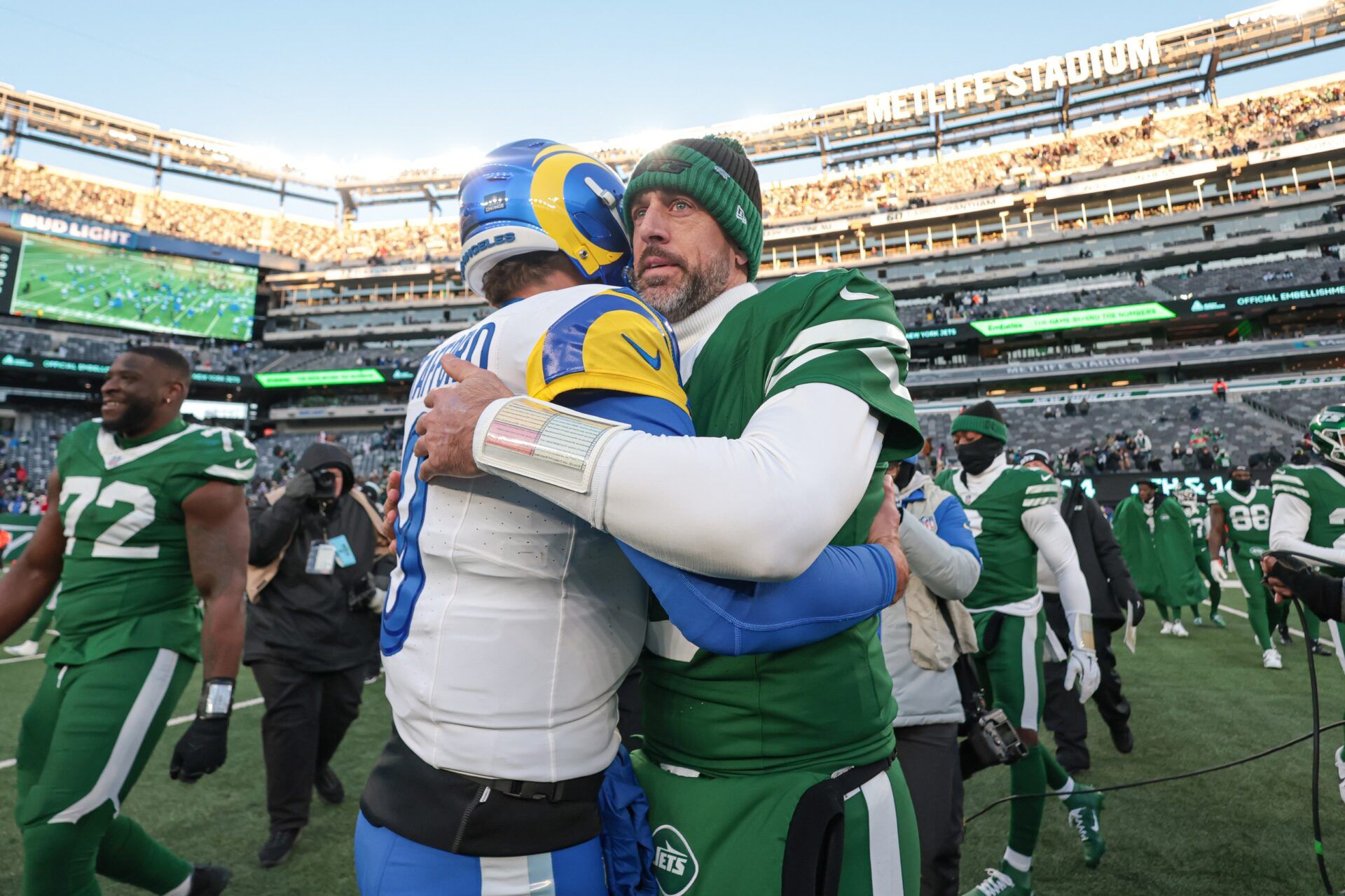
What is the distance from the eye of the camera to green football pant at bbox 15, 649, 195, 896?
97.6 inches

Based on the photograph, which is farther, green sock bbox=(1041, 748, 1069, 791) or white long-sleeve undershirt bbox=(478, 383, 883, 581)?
green sock bbox=(1041, 748, 1069, 791)

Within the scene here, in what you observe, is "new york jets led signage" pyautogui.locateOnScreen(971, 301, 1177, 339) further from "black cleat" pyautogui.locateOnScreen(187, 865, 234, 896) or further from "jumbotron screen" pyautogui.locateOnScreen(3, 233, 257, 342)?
"jumbotron screen" pyautogui.locateOnScreen(3, 233, 257, 342)

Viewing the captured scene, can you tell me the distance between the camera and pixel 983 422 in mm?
4418

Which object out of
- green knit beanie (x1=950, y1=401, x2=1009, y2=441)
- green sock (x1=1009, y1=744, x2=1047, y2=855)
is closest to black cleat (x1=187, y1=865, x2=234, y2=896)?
green sock (x1=1009, y1=744, x2=1047, y2=855)

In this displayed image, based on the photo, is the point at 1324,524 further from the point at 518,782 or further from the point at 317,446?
the point at 317,446

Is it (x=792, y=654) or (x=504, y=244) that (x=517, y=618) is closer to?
(x=792, y=654)

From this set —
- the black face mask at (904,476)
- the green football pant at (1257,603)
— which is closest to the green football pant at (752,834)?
the black face mask at (904,476)

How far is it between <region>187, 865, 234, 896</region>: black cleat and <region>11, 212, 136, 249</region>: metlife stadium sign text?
174 ft

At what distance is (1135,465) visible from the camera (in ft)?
87.4

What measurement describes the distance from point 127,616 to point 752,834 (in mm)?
2765

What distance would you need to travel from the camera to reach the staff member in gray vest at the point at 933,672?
8.89 ft

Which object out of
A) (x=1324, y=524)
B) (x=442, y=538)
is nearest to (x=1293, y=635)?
(x=1324, y=524)

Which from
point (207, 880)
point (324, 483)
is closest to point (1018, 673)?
point (207, 880)

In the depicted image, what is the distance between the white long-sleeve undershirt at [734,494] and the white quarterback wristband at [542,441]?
0.06ft
